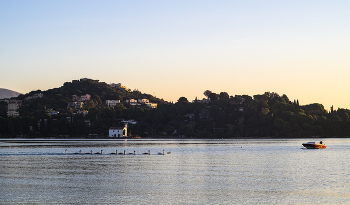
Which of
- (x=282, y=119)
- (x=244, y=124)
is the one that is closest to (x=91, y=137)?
(x=244, y=124)

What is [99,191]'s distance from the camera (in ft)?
108

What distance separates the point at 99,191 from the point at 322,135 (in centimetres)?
16794

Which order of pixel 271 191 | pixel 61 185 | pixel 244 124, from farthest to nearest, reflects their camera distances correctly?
pixel 244 124
pixel 61 185
pixel 271 191

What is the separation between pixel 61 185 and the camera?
3619cm

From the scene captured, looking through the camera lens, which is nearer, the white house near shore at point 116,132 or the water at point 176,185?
the water at point 176,185

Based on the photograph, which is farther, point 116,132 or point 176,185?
point 116,132

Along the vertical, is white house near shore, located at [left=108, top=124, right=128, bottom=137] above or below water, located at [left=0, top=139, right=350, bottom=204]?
above

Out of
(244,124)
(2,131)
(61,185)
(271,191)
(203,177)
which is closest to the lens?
(271,191)

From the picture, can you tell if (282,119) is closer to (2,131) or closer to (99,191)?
(2,131)

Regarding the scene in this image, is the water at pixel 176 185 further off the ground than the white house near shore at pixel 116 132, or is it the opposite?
the white house near shore at pixel 116 132

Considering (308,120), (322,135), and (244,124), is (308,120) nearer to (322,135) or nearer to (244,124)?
(322,135)

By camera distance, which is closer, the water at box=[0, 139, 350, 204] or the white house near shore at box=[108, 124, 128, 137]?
the water at box=[0, 139, 350, 204]

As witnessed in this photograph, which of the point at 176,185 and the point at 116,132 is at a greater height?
the point at 116,132

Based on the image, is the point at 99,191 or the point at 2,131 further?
the point at 2,131
